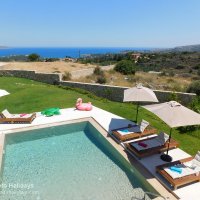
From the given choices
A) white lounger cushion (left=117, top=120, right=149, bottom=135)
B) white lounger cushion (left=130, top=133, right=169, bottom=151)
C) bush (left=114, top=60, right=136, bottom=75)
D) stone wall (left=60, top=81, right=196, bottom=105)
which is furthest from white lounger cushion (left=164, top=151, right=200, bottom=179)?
bush (left=114, top=60, right=136, bottom=75)

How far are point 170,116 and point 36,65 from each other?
105 ft

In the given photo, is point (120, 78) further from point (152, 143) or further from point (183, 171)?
point (183, 171)

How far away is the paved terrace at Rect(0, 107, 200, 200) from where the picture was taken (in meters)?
7.79

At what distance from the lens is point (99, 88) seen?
21656mm

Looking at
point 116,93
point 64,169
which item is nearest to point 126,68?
A: point 116,93

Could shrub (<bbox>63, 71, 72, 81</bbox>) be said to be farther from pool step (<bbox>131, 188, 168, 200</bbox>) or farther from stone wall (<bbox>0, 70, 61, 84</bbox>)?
pool step (<bbox>131, 188, 168, 200</bbox>)

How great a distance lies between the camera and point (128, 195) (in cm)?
781

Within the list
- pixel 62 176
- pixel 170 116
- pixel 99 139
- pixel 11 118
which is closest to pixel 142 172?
pixel 170 116

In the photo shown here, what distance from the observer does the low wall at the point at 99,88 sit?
18.5m

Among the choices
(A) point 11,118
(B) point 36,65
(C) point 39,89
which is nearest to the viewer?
(A) point 11,118

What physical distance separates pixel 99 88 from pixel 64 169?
12.9 meters

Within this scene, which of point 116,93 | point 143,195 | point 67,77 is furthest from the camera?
point 67,77

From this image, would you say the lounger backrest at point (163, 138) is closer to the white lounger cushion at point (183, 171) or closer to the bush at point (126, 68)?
the white lounger cushion at point (183, 171)

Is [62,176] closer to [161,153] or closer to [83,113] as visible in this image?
[161,153]
